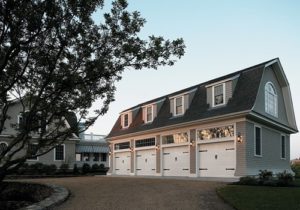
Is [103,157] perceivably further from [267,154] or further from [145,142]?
[267,154]

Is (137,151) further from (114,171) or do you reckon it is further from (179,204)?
(179,204)

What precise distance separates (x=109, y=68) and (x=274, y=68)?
52.8 feet

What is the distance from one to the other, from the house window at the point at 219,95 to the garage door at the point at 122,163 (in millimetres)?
11688

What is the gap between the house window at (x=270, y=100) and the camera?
941 inches

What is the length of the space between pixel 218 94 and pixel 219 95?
0.36 feet

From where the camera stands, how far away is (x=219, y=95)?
23703mm

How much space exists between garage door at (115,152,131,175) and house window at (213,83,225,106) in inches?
460

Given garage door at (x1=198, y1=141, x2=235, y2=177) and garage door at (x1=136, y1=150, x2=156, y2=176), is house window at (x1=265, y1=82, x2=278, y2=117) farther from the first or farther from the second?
garage door at (x1=136, y1=150, x2=156, y2=176)

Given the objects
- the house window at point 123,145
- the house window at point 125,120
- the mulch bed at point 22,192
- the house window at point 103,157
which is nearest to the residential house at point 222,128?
the house window at point 123,145

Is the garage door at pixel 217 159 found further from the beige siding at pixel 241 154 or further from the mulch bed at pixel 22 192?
the mulch bed at pixel 22 192

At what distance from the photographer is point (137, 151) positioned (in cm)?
3155

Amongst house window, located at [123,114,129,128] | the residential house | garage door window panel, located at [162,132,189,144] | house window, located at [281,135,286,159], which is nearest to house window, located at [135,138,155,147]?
the residential house

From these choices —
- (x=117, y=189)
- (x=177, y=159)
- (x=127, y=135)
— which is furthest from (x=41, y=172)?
(x=117, y=189)

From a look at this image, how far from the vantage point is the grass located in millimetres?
12188
